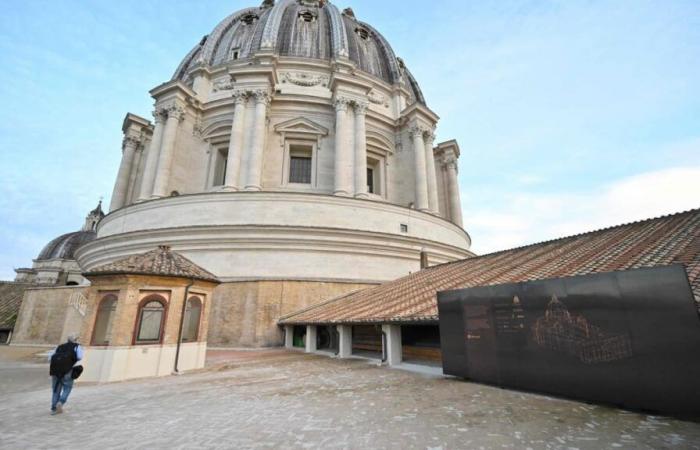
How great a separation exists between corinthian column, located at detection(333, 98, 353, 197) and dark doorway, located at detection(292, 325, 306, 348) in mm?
9743

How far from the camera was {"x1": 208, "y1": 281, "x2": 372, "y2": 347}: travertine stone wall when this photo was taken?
17141 millimetres

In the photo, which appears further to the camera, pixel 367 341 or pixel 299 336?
pixel 299 336

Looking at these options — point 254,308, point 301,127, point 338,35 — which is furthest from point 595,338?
point 338,35

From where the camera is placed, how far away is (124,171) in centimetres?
3134

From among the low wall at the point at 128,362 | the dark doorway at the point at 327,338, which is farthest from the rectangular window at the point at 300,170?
the low wall at the point at 128,362

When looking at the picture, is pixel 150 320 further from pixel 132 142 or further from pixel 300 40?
pixel 300 40

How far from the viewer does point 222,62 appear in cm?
3309

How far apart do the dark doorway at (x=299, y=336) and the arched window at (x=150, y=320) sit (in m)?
7.79

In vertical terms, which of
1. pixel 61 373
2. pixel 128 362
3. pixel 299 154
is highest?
pixel 299 154

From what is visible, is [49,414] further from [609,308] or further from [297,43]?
[297,43]

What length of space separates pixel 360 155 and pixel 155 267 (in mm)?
18121

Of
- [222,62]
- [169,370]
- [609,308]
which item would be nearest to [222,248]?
[169,370]

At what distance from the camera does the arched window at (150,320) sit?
10.6 metres

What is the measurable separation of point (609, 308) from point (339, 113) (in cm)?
2406
